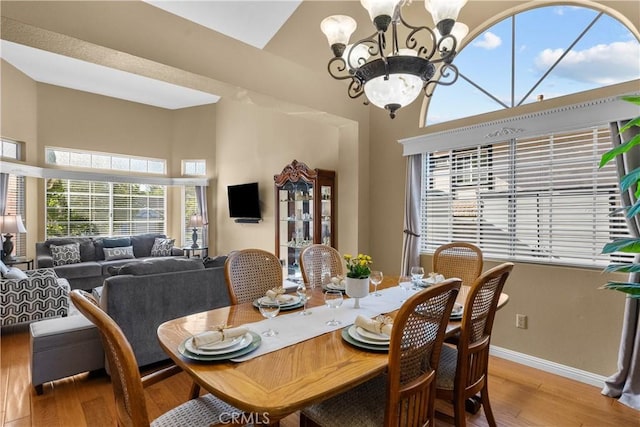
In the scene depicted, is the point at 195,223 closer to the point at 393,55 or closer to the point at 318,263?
the point at 318,263

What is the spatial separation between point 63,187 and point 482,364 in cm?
767

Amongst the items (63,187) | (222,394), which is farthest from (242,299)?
(63,187)

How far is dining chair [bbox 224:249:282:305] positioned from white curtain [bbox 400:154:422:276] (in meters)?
1.90

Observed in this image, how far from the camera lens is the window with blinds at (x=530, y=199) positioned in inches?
104

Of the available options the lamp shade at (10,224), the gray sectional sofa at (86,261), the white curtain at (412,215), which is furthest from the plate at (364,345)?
the lamp shade at (10,224)

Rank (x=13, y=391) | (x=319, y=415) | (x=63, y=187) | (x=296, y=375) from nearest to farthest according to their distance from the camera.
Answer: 1. (x=296, y=375)
2. (x=319, y=415)
3. (x=13, y=391)
4. (x=63, y=187)

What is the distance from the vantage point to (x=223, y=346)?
4.42 ft

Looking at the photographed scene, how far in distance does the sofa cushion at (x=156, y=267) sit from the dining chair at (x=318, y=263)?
1.13m

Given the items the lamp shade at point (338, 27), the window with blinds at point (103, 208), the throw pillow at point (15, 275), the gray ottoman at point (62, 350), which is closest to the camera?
the lamp shade at point (338, 27)

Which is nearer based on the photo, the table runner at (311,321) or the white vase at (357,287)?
the table runner at (311,321)

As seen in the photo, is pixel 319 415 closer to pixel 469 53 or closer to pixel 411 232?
pixel 411 232

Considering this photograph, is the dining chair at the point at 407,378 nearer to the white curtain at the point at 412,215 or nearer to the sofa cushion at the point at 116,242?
the white curtain at the point at 412,215

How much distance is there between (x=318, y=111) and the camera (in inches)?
146

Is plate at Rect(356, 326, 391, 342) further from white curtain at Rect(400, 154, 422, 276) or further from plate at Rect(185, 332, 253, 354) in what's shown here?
white curtain at Rect(400, 154, 422, 276)
